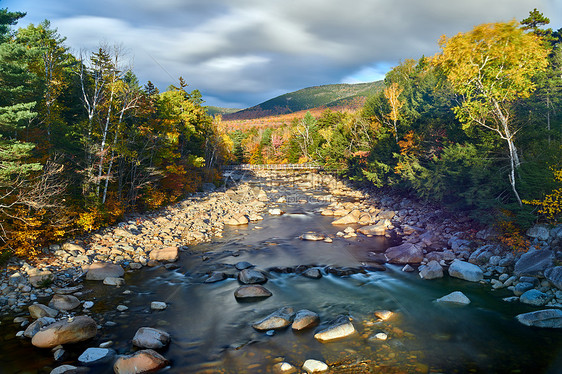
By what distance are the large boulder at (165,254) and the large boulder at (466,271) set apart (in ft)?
47.6

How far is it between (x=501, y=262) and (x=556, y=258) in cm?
206

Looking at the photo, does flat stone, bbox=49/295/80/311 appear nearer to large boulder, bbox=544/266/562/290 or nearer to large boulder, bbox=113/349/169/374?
large boulder, bbox=113/349/169/374

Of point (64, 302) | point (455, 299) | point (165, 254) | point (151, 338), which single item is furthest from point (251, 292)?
point (455, 299)

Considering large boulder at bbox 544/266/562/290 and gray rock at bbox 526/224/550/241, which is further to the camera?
gray rock at bbox 526/224/550/241

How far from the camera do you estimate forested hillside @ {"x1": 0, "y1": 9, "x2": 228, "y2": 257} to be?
44.9 ft

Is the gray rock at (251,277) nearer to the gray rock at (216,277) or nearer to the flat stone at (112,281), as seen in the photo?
the gray rock at (216,277)

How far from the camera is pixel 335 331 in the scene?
9898 millimetres

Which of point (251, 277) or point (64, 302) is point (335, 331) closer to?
point (251, 277)

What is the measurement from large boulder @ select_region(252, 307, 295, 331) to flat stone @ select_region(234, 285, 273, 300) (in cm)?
199

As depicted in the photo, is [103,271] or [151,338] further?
[103,271]

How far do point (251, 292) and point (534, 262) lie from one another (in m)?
12.6

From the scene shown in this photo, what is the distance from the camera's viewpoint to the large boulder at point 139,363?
26.6 feet

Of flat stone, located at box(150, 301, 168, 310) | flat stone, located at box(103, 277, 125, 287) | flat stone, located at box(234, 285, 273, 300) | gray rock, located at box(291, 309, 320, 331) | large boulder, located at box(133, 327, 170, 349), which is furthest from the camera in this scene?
flat stone, located at box(103, 277, 125, 287)

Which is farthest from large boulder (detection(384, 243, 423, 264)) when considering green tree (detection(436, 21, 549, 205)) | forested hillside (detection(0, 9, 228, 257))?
forested hillside (detection(0, 9, 228, 257))
